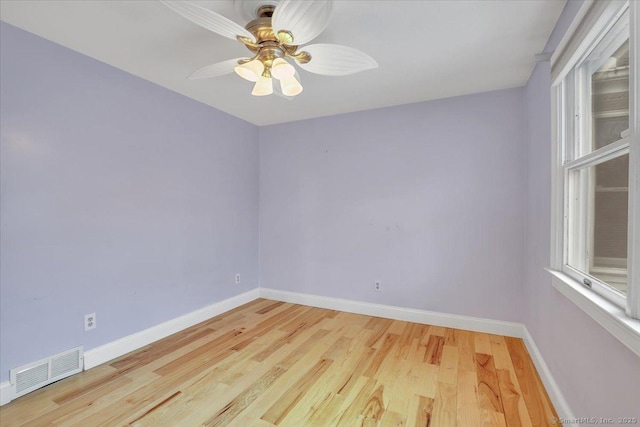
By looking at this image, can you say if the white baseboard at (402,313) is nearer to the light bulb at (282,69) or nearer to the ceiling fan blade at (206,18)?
the light bulb at (282,69)

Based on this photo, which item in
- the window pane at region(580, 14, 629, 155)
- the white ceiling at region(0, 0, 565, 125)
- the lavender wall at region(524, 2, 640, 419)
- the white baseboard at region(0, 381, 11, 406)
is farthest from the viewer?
the white baseboard at region(0, 381, 11, 406)

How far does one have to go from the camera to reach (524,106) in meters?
2.55

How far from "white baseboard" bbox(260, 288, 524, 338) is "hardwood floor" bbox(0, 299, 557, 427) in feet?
0.32

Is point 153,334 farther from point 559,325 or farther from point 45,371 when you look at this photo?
point 559,325

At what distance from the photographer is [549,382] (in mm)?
1753

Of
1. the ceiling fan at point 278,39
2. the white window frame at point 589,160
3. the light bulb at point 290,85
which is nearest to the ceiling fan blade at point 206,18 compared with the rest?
the ceiling fan at point 278,39

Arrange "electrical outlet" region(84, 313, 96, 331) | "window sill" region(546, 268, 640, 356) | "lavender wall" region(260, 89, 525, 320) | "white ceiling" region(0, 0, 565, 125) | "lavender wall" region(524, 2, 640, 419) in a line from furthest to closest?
"lavender wall" region(260, 89, 525, 320)
"electrical outlet" region(84, 313, 96, 331)
"white ceiling" region(0, 0, 565, 125)
"lavender wall" region(524, 2, 640, 419)
"window sill" region(546, 268, 640, 356)

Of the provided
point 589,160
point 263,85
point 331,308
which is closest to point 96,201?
point 263,85

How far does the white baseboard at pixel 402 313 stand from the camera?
266 centimetres

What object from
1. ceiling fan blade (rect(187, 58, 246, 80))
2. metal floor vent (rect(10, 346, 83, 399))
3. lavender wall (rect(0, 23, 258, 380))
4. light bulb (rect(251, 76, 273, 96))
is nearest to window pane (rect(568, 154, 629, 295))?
light bulb (rect(251, 76, 273, 96))

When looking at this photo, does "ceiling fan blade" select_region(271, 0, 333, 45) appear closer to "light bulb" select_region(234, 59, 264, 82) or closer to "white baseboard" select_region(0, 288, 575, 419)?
"light bulb" select_region(234, 59, 264, 82)

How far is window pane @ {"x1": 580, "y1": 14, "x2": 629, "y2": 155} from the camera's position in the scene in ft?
3.75

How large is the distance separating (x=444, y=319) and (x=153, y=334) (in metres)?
2.81

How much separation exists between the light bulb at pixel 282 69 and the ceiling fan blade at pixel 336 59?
0.12 meters
